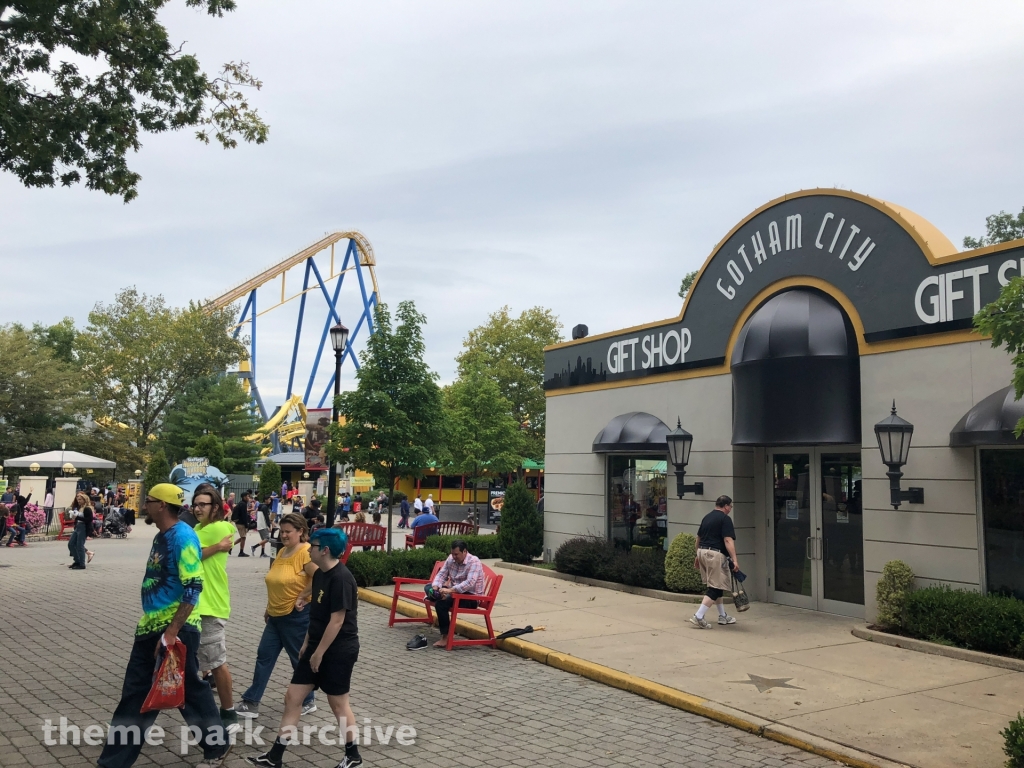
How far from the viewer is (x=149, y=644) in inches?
197

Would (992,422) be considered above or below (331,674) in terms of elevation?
above

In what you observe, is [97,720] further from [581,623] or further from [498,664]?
[581,623]

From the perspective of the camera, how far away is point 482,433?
27797 mm

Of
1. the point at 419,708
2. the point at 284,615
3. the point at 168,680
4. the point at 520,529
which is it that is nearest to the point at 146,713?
the point at 168,680

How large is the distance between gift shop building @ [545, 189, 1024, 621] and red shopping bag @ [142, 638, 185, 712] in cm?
813

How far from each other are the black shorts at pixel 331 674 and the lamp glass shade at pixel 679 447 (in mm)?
8509

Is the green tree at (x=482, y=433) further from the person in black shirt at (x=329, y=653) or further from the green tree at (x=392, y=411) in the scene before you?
the person in black shirt at (x=329, y=653)

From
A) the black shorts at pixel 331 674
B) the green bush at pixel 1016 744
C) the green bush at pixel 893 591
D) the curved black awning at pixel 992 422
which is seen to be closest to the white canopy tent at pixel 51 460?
the black shorts at pixel 331 674

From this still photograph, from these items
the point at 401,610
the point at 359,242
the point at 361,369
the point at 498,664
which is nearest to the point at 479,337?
the point at 359,242

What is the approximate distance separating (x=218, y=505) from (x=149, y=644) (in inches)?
62.5

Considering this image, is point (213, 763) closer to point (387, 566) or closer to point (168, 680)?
point (168, 680)

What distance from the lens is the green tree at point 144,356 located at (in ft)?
164

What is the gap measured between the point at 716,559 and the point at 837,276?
14.0 feet

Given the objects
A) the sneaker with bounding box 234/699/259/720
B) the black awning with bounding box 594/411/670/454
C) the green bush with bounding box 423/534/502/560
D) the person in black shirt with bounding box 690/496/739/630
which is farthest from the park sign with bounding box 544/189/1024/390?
the sneaker with bounding box 234/699/259/720
